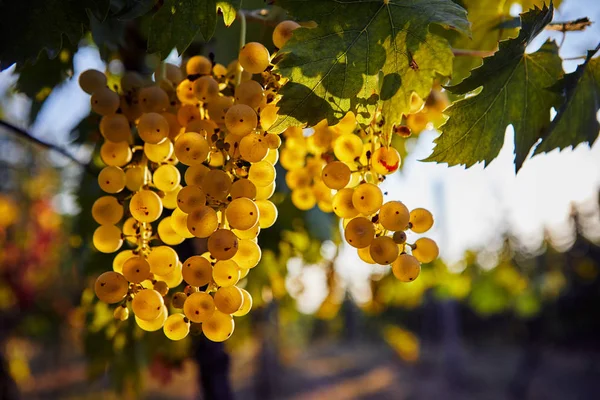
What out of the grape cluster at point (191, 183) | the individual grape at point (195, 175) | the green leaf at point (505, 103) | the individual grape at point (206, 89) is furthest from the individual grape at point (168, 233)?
the green leaf at point (505, 103)

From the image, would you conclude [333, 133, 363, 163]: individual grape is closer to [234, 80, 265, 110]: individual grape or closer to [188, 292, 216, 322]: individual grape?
[234, 80, 265, 110]: individual grape

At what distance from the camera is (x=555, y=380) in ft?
49.7

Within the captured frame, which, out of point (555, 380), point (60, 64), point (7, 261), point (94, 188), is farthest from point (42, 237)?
point (555, 380)

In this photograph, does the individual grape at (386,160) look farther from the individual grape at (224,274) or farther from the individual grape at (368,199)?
the individual grape at (224,274)

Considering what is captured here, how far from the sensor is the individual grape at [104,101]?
0.84 metres

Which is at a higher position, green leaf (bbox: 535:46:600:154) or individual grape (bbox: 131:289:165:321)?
green leaf (bbox: 535:46:600:154)

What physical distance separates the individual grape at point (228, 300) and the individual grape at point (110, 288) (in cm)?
15

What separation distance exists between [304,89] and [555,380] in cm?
1764

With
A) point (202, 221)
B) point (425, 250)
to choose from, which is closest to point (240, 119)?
point (202, 221)

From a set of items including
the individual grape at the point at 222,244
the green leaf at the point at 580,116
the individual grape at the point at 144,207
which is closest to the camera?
the individual grape at the point at 222,244

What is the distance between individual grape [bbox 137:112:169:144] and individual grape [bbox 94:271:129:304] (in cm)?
23

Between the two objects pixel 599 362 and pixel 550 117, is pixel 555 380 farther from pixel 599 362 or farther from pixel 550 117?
pixel 550 117

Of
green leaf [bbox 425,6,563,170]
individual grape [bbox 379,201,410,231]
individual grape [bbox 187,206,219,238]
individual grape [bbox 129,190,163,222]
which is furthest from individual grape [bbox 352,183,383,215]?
individual grape [bbox 129,190,163,222]

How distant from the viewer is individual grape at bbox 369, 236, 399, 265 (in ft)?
2.41
